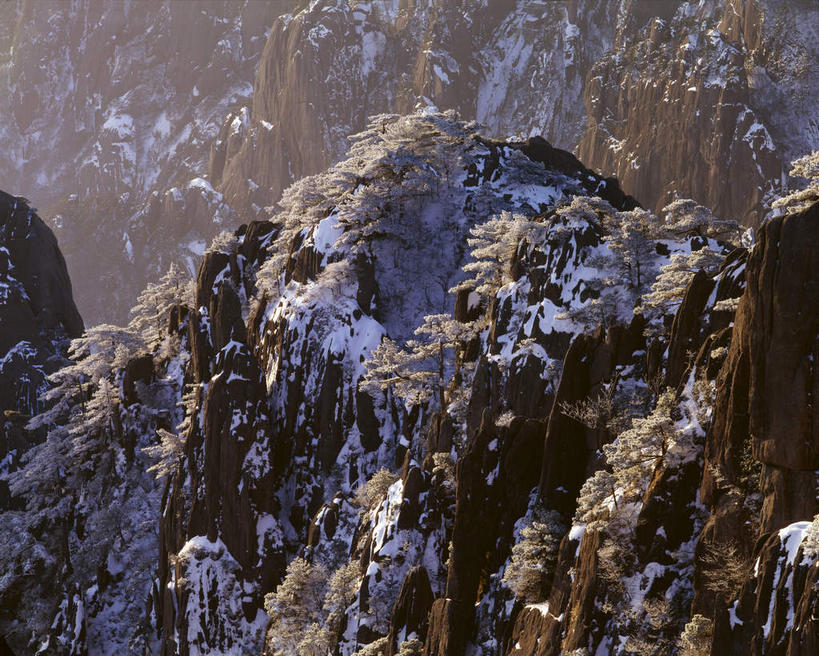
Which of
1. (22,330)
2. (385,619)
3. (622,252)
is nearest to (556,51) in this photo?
(22,330)

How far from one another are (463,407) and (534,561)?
17555mm

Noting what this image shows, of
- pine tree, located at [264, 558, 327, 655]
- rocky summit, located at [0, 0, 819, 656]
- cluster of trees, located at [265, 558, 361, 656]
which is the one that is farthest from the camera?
pine tree, located at [264, 558, 327, 655]

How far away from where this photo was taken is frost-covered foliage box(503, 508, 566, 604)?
139 feet

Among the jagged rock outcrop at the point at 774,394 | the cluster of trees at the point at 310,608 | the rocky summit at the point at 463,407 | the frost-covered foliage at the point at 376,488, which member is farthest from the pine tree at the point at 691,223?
the cluster of trees at the point at 310,608

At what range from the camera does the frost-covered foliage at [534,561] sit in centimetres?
4244

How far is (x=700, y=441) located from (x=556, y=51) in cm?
15888

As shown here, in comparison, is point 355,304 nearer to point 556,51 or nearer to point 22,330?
point 22,330

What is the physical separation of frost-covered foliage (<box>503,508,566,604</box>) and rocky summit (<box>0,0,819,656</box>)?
16 cm

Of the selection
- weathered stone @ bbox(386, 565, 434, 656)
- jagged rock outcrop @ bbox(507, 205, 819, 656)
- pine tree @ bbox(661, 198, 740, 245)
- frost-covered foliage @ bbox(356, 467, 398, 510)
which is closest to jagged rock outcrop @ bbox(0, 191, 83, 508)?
frost-covered foliage @ bbox(356, 467, 398, 510)

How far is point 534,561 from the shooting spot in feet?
141

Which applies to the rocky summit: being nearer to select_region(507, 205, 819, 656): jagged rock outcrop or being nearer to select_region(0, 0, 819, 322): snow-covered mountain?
select_region(507, 205, 819, 656): jagged rock outcrop

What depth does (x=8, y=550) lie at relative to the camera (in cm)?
8475

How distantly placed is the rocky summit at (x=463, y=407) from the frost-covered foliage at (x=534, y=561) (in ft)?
0.52

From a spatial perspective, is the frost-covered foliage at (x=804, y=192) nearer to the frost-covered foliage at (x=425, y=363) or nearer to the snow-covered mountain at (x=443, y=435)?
the snow-covered mountain at (x=443, y=435)
